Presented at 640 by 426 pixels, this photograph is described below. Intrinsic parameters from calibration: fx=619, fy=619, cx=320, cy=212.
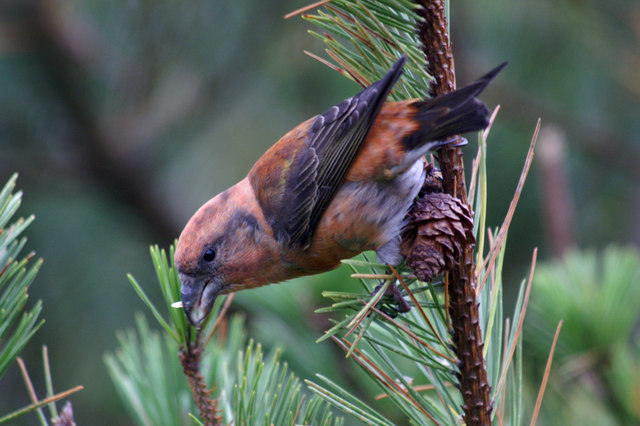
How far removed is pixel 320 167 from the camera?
2.33 metres

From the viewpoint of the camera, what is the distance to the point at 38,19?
333 centimetres

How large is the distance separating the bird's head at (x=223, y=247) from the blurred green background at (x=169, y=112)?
1.40 meters

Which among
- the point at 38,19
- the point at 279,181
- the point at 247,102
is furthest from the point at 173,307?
the point at 247,102

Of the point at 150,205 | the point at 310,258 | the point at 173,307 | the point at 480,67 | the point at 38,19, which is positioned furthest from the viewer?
the point at 150,205

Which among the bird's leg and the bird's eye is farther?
the bird's eye

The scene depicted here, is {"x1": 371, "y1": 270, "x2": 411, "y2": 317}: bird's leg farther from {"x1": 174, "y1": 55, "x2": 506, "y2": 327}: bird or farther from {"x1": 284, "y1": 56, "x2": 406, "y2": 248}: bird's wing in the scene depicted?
{"x1": 284, "y1": 56, "x2": 406, "y2": 248}: bird's wing

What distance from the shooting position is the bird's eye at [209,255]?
7.51 ft

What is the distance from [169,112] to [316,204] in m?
1.91

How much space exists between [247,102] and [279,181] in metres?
2.34

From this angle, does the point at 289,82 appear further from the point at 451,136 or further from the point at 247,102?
the point at 451,136

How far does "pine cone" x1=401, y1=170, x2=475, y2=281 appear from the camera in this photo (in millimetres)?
1463

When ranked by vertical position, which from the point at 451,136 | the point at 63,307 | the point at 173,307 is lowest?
the point at 63,307

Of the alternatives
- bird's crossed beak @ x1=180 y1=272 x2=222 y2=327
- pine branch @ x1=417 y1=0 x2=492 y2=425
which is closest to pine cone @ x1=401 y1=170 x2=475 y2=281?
pine branch @ x1=417 y1=0 x2=492 y2=425

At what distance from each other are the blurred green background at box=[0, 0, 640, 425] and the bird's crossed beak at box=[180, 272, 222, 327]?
1.66 meters
